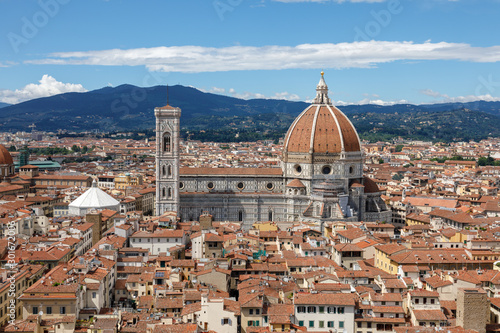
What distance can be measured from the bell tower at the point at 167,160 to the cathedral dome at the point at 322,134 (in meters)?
13.1

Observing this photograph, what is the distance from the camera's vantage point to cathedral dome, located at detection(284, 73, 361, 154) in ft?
240

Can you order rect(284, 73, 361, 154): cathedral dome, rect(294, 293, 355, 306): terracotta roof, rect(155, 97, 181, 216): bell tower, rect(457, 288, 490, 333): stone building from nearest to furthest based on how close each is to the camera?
rect(457, 288, 490, 333): stone building, rect(294, 293, 355, 306): terracotta roof, rect(155, 97, 181, 216): bell tower, rect(284, 73, 361, 154): cathedral dome

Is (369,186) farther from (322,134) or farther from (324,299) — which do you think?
(324,299)

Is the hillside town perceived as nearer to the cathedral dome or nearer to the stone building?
the stone building

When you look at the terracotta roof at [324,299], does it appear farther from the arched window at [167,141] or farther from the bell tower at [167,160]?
the arched window at [167,141]

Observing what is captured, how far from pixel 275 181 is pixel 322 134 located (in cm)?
761

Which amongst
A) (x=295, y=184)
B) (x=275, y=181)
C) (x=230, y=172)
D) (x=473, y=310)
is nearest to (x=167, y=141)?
(x=230, y=172)

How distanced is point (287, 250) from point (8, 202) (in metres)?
34.6

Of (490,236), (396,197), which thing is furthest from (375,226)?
(396,197)

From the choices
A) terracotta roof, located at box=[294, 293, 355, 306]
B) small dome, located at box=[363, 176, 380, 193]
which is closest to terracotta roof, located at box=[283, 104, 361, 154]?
small dome, located at box=[363, 176, 380, 193]

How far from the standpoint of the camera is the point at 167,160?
2810 inches

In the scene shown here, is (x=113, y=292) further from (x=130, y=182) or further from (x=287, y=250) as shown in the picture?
(x=130, y=182)

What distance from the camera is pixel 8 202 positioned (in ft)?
225

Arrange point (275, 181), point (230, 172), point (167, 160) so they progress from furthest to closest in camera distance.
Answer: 1. point (230, 172)
2. point (275, 181)
3. point (167, 160)
